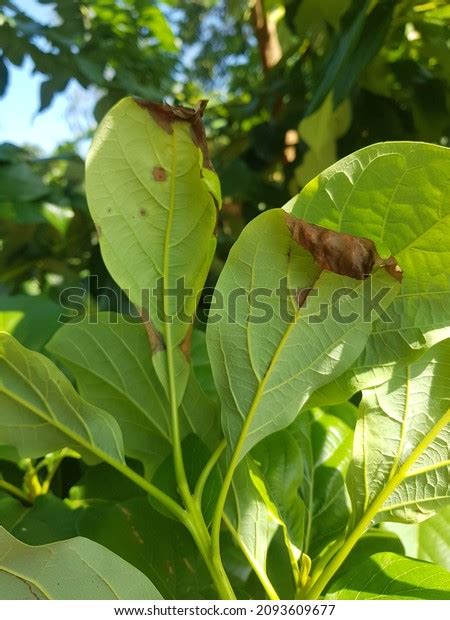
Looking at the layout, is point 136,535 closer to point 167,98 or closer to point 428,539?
point 428,539

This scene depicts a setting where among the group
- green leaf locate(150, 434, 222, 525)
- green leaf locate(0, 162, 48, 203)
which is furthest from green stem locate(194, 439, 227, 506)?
green leaf locate(0, 162, 48, 203)

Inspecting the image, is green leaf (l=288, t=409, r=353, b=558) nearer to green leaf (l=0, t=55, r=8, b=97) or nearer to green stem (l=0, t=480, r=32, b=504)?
green stem (l=0, t=480, r=32, b=504)

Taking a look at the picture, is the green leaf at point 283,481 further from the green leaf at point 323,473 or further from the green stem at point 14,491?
the green stem at point 14,491

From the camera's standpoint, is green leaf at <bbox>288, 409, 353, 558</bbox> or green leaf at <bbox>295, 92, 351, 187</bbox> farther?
green leaf at <bbox>295, 92, 351, 187</bbox>

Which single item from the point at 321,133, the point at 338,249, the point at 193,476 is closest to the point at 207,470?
the point at 193,476

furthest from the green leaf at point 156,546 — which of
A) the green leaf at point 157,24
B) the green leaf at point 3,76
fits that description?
the green leaf at point 157,24

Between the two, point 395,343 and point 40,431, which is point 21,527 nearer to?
point 40,431
